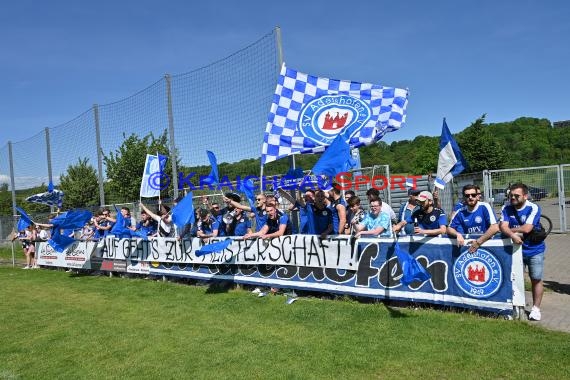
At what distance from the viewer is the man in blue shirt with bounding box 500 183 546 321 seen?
5.86 m

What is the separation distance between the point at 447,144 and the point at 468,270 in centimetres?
225

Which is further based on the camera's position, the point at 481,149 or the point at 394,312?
the point at 481,149

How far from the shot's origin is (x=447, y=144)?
752 cm

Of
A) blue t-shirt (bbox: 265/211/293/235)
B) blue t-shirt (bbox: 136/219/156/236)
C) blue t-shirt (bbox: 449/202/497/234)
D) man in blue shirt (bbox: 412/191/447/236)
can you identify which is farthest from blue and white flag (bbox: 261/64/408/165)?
blue t-shirt (bbox: 136/219/156/236)

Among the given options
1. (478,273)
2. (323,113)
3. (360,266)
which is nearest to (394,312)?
(360,266)

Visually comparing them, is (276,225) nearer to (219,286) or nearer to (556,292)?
(219,286)

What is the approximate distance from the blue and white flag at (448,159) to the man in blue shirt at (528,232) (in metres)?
1.44

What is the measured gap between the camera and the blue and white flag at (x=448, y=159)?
292 inches

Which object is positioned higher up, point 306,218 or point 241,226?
point 306,218

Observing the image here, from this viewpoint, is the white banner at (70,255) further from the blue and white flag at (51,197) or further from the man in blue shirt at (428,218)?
the man in blue shirt at (428,218)

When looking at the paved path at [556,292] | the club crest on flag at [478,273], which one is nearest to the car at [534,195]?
the paved path at [556,292]

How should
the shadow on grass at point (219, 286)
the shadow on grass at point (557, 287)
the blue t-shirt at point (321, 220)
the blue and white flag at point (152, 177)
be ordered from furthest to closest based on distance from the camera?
1. the blue and white flag at point (152, 177)
2. the shadow on grass at point (219, 286)
3. the blue t-shirt at point (321, 220)
4. the shadow on grass at point (557, 287)

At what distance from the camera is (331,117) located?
346 inches

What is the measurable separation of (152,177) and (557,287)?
30.2 feet
